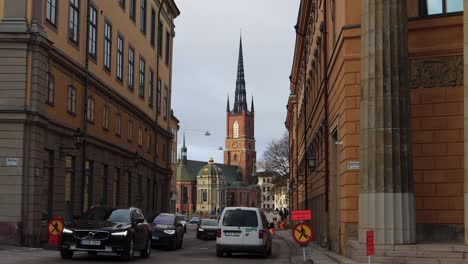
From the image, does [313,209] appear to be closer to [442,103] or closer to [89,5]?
[89,5]

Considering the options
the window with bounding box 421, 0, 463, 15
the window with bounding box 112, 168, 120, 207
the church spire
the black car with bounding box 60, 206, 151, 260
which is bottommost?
the black car with bounding box 60, 206, 151, 260

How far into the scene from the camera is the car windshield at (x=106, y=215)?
62.8 feet

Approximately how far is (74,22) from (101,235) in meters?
15.4

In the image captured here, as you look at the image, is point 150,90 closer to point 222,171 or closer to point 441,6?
point 441,6

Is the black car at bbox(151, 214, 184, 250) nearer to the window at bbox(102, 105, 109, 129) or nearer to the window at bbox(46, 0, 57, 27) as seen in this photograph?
the window at bbox(46, 0, 57, 27)

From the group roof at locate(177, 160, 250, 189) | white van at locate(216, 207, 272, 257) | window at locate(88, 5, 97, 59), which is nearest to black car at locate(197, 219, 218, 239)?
window at locate(88, 5, 97, 59)

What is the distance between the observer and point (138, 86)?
46.3 metres

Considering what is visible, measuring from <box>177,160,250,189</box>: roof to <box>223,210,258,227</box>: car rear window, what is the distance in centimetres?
15972

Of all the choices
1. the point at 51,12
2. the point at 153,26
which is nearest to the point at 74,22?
the point at 51,12

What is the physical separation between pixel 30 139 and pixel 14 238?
11.6ft

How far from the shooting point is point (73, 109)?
3070 centimetres

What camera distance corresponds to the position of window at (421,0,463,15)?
1912cm

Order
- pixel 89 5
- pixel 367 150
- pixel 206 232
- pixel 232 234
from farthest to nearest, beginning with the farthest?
pixel 206 232, pixel 89 5, pixel 232 234, pixel 367 150

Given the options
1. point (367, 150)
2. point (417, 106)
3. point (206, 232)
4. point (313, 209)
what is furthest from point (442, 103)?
point (206, 232)
